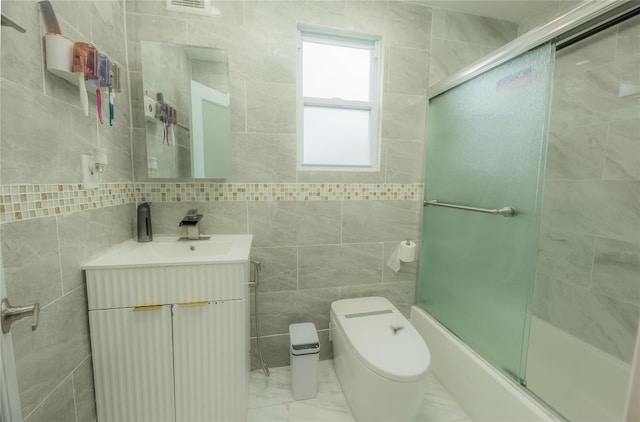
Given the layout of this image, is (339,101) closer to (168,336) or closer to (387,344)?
(387,344)

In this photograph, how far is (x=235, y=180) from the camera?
4.98ft

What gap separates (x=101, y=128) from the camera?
1.13 m

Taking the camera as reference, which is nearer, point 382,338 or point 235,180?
point 382,338

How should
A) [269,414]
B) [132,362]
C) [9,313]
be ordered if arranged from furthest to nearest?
[269,414]
[132,362]
[9,313]

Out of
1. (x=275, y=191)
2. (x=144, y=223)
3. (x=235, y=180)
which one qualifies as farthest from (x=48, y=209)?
(x=275, y=191)

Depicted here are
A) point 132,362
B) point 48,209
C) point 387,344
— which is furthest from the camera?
point 387,344

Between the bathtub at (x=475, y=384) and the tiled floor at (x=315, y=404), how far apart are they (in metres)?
0.07

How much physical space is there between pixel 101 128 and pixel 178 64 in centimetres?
53

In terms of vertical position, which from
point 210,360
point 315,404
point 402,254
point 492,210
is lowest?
point 315,404

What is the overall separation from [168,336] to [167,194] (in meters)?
0.76

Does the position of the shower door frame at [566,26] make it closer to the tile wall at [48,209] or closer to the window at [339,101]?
the window at [339,101]

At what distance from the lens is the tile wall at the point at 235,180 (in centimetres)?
78

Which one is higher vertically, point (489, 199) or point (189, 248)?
point (489, 199)

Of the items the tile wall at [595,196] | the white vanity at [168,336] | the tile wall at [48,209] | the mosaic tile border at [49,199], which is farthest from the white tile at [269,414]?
the tile wall at [595,196]
